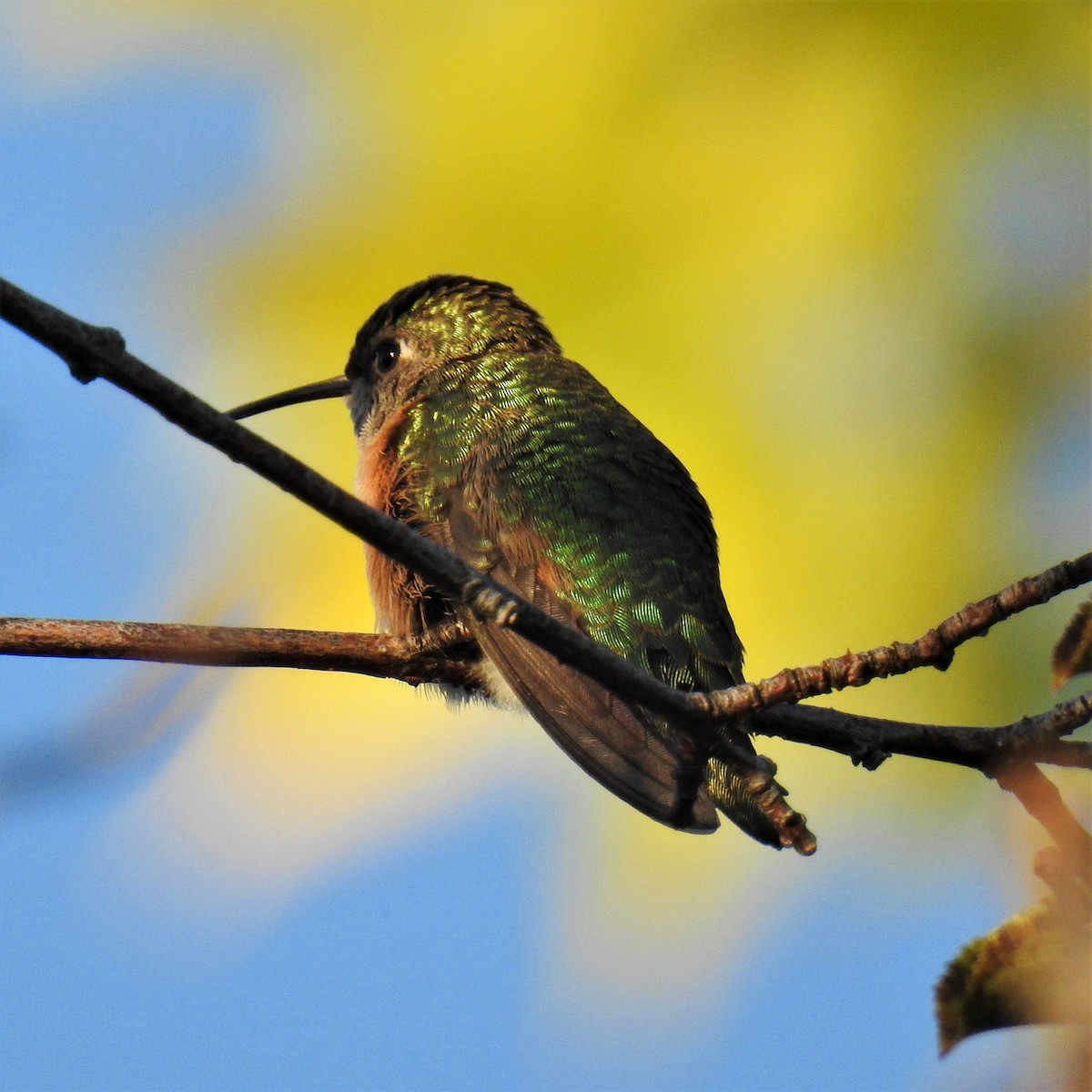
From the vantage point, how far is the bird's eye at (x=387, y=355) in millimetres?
4809

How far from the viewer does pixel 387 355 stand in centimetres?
484

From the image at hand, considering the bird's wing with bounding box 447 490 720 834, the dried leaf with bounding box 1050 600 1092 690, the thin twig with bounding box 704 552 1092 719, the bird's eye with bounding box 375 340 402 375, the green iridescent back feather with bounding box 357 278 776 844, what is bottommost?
the dried leaf with bounding box 1050 600 1092 690

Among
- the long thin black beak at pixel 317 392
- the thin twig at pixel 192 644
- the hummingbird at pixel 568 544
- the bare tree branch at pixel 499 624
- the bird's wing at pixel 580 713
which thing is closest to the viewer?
the bare tree branch at pixel 499 624

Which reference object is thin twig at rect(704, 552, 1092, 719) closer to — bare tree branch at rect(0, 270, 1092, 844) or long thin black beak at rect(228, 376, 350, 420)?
bare tree branch at rect(0, 270, 1092, 844)

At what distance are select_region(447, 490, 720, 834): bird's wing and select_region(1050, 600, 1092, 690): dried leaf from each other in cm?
88

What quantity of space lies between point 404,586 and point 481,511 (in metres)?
0.28

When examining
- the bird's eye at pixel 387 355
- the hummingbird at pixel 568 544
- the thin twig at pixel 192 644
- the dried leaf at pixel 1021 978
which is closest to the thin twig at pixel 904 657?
the dried leaf at pixel 1021 978

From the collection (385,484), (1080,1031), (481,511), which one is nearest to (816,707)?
(1080,1031)

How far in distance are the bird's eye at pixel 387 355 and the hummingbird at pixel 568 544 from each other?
34 cm

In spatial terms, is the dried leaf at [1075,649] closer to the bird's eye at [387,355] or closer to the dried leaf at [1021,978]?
the dried leaf at [1021,978]

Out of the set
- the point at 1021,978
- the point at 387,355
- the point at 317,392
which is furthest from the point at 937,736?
the point at 317,392

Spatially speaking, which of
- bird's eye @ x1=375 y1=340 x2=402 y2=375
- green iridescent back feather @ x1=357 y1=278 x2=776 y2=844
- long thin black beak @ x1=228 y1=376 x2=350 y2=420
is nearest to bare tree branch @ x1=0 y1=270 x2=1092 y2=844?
green iridescent back feather @ x1=357 y1=278 x2=776 y2=844

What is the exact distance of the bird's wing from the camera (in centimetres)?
290

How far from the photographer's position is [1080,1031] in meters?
1.94
